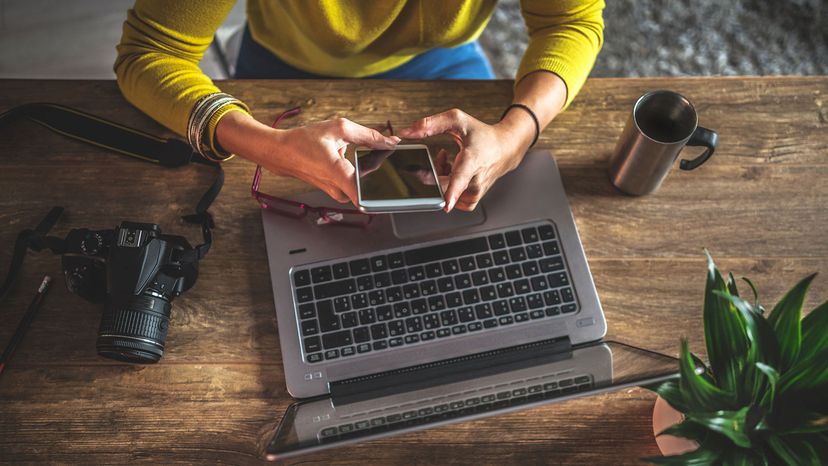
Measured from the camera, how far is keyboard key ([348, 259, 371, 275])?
831 millimetres

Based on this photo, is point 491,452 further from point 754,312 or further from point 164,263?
point 164,263

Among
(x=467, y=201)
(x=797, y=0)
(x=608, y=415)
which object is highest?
(x=467, y=201)

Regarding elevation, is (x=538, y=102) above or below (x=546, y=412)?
above

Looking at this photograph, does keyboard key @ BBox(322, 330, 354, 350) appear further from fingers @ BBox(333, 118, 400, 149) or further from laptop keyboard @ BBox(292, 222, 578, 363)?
fingers @ BBox(333, 118, 400, 149)

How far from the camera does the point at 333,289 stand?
2.69ft

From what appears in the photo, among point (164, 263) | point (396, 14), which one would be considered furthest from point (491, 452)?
point (396, 14)

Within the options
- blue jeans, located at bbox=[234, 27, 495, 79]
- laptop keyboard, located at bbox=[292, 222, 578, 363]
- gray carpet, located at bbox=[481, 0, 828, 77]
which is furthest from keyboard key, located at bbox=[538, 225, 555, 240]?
gray carpet, located at bbox=[481, 0, 828, 77]

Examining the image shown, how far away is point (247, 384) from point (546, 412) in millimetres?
404

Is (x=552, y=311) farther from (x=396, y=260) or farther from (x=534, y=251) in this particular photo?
(x=396, y=260)

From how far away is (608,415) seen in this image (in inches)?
31.0

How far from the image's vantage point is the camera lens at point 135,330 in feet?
2.43

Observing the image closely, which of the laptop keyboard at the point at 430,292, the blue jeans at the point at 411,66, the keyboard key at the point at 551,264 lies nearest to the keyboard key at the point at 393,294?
the laptop keyboard at the point at 430,292

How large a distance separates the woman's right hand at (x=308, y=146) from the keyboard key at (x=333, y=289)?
0.39 ft

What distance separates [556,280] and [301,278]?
36 centimetres
